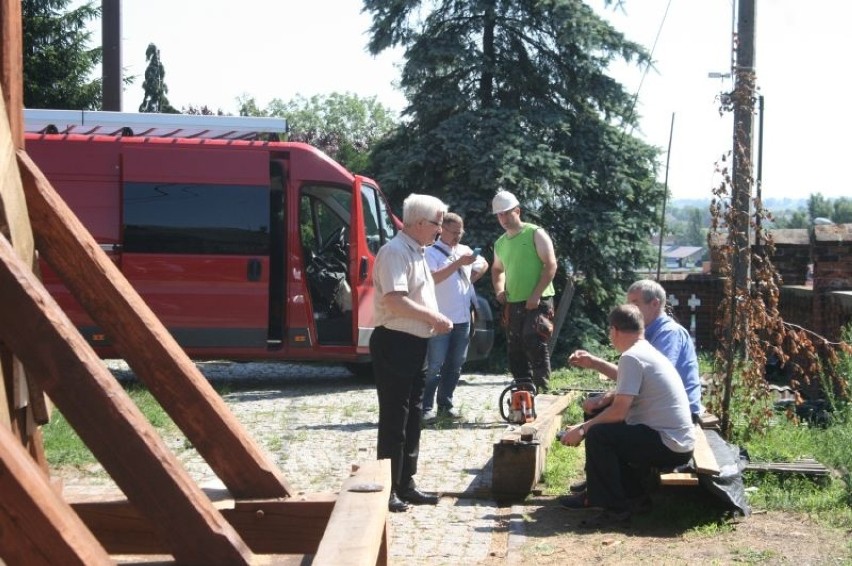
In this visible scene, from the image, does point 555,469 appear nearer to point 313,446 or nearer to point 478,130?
point 313,446

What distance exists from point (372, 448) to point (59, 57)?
17.5 m

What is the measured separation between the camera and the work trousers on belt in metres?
10.0

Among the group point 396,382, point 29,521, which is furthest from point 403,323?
point 29,521

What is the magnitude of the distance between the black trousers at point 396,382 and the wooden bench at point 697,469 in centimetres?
141

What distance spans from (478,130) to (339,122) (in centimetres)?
3667

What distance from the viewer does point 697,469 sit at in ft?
20.9

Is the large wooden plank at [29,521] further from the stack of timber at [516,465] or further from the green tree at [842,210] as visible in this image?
the green tree at [842,210]

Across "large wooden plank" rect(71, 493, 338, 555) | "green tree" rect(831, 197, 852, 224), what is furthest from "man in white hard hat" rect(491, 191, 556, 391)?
"green tree" rect(831, 197, 852, 224)

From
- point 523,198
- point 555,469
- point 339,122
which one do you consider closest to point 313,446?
point 555,469

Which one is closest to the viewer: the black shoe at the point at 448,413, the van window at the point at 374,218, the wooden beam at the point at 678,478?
the wooden beam at the point at 678,478

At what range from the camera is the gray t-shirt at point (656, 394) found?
21.3 feet

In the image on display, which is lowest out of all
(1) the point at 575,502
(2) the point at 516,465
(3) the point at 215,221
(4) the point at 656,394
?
(1) the point at 575,502

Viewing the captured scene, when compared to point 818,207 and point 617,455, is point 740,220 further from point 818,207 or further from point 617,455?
point 818,207

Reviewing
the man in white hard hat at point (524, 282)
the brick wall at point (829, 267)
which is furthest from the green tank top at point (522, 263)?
the brick wall at point (829, 267)
